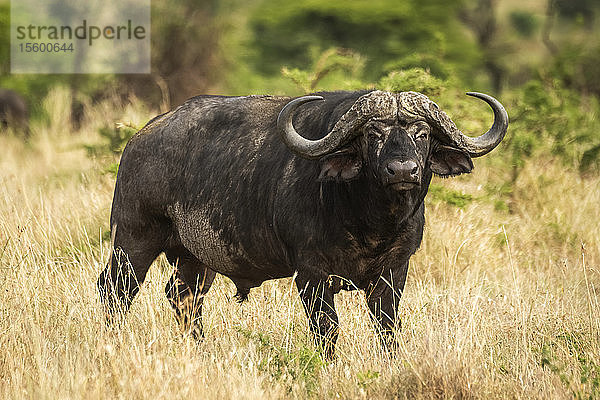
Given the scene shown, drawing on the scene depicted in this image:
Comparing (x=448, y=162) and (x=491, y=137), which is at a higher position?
(x=491, y=137)

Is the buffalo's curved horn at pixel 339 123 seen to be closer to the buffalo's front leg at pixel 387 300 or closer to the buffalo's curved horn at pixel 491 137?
the buffalo's curved horn at pixel 491 137

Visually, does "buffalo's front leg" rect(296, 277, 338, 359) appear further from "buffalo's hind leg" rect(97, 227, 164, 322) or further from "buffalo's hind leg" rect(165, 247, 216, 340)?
"buffalo's hind leg" rect(97, 227, 164, 322)

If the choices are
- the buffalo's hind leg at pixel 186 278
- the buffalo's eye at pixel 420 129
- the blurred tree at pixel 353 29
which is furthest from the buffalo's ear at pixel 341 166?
the blurred tree at pixel 353 29

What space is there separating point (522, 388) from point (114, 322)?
97.4 inches

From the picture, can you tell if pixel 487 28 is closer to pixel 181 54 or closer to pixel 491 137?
pixel 181 54

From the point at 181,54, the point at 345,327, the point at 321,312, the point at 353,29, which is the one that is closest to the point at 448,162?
the point at 321,312

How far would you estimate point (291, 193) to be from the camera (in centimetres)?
509

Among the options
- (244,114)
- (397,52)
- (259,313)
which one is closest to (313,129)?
(244,114)

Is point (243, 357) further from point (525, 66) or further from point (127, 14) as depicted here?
point (525, 66)

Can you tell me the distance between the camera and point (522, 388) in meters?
4.40

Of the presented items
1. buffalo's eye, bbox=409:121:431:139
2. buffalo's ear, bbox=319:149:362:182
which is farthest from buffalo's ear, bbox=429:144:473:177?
buffalo's ear, bbox=319:149:362:182

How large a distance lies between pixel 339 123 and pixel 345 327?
57.0 inches

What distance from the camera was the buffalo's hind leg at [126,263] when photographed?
6.10 metres

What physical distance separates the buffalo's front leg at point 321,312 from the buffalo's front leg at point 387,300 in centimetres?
27
